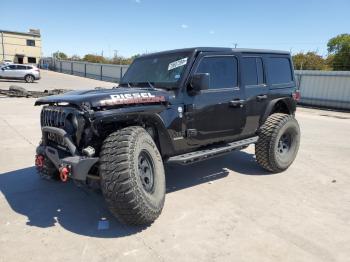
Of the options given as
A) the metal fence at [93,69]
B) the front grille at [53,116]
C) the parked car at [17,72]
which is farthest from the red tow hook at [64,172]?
the parked car at [17,72]

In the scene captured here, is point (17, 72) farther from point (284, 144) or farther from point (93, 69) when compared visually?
point (284, 144)

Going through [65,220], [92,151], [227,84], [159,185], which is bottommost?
[65,220]

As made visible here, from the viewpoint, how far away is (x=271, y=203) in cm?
429

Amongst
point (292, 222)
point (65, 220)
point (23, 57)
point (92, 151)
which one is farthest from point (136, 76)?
point (23, 57)

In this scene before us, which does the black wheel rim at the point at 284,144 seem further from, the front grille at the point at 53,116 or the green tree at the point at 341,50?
the green tree at the point at 341,50

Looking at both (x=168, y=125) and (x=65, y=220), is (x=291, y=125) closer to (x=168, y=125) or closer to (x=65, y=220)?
(x=168, y=125)

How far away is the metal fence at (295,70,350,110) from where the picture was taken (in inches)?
706

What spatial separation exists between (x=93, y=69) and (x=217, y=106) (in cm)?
3888

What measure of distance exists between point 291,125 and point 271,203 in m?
1.95

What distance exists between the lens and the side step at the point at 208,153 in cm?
418

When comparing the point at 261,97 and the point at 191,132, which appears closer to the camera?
the point at 191,132

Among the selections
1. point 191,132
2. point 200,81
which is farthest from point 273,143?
point 200,81

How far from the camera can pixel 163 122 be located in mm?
3980

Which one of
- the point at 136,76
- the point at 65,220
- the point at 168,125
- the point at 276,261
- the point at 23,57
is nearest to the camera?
the point at 276,261
